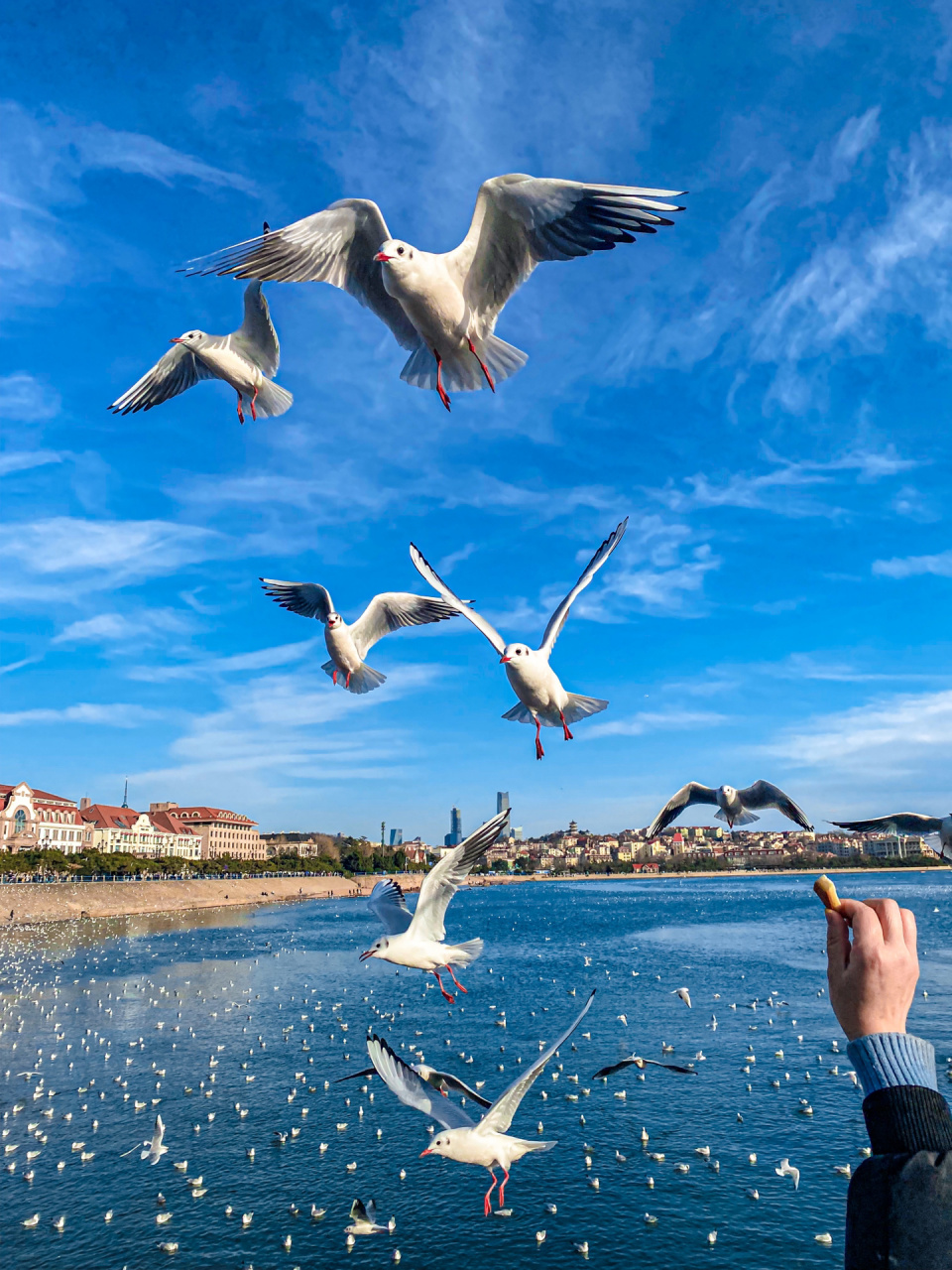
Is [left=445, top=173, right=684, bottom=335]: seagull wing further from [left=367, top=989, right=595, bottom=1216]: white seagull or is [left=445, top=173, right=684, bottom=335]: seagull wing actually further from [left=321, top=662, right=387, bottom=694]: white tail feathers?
[left=367, top=989, right=595, bottom=1216]: white seagull

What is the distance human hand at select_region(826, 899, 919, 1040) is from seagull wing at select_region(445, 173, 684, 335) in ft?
9.41

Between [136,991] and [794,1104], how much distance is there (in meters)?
32.0

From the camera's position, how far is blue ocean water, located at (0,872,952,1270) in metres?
16.9

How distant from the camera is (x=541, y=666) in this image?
Answer: 5621mm

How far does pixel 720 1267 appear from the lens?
51.1ft

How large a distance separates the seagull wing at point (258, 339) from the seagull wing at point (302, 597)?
6.14 ft

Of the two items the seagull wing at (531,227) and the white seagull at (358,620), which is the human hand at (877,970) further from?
the white seagull at (358,620)

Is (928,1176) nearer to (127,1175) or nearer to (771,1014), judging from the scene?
(127,1175)

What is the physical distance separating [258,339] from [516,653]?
3.99 meters

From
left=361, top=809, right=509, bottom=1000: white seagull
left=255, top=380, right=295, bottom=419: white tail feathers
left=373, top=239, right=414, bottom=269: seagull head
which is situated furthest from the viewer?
left=255, top=380, right=295, bottom=419: white tail feathers

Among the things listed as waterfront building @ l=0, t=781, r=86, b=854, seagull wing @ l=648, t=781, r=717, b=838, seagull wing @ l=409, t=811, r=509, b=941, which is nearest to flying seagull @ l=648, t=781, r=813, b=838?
seagull wing @ l=648, t=781, r=717, b=838

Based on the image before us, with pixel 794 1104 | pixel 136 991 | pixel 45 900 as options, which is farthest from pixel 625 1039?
pixel 45 900

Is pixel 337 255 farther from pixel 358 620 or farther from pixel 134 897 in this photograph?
pixel 134 897

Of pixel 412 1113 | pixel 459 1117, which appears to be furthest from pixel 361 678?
pixel 412 1113
